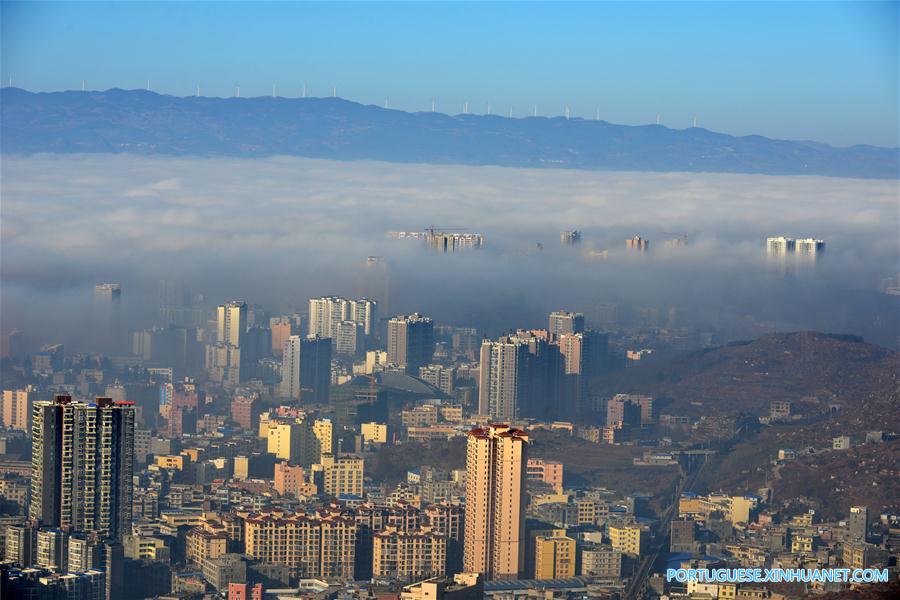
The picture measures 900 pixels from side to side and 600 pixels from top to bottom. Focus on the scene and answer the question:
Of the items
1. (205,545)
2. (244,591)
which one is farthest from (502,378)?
(244,591)

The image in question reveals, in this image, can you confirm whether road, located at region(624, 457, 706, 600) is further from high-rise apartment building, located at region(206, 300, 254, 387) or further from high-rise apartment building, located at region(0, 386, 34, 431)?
high-rise apartment building, located at region(206, 300, 254, 387)

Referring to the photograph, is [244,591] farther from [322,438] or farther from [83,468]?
[322,438]

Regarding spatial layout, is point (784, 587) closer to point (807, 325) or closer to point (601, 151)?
point (807, 325)

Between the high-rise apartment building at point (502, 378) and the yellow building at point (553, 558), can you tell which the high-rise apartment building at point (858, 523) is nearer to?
the yellow building at point (553, 558)

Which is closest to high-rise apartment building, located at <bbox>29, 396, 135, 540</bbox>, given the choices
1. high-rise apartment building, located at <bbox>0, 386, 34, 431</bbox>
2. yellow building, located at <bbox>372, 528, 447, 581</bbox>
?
yellow building, located at <bbox>372, 528, 447, 581</bbox>

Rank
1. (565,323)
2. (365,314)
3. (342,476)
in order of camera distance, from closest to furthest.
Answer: (342,476) < (565,323) < (365,314)
